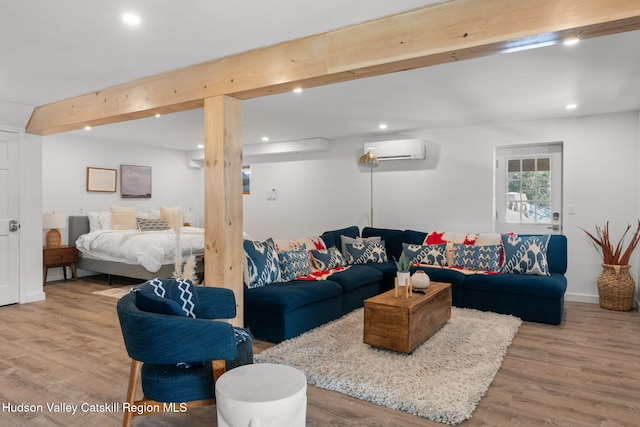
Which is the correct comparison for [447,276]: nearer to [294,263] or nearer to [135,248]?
[294,263]

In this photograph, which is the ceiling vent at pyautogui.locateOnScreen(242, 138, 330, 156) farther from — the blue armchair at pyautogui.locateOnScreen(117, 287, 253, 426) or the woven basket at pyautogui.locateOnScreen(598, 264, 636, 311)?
the blue armchair at pyautogui.locateOnScreen(117, 287, 253, 426)

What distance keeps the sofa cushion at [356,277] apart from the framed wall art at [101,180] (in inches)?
189

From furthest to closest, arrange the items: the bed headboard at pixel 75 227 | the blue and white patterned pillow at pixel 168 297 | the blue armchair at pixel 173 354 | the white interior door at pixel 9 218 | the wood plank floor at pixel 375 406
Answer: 1. the bed headboard at pixel 75 227
2. the white interior door at pixel 9 218
3. the wood plank floor at pixel 375 406
4. the blue and white patterned pillow at pixel 168 297
5. the blue armchair at pixel 173 354

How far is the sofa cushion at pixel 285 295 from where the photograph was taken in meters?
3.66

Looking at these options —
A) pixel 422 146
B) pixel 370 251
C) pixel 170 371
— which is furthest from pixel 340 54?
pixel 422 146

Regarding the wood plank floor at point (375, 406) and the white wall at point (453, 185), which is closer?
the wood plank floor at point (375, 406)

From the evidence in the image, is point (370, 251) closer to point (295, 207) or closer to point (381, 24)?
point (295, 207)

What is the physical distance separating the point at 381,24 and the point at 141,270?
16.1 feet

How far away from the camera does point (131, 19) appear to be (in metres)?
2.53

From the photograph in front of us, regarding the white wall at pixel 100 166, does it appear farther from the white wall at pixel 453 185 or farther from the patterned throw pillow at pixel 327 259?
the patterned throw pillow at pixel 327 259

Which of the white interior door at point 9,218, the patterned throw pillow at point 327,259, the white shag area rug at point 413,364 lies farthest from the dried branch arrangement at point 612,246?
the white interior door at point 9,218

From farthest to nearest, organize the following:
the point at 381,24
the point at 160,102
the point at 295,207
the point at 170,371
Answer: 1. the point at 295,207
2. the point at 160,102
3. the point at 381,24
4. the point at 170,371

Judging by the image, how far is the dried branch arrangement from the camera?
477 cm

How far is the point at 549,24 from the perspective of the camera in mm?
2062
